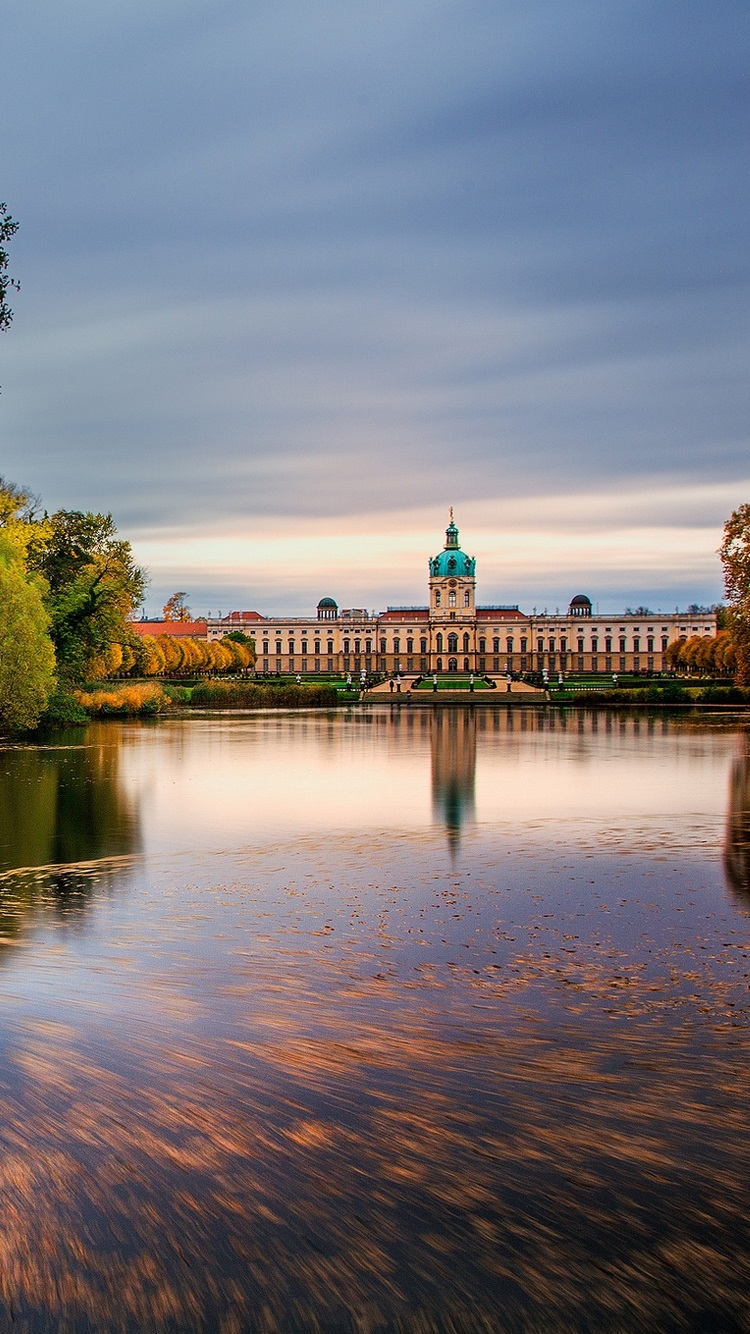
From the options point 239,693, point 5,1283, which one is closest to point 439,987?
point 5,1283

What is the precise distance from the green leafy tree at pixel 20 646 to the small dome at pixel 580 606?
489 ft

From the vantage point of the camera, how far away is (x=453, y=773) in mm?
31281

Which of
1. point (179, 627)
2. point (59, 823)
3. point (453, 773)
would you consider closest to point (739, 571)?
point (453, 773)

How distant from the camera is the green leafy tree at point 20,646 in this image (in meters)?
36.4

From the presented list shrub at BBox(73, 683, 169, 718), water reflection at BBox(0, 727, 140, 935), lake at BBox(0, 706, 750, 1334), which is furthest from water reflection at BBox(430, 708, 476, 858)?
shrub at BBox(73, 683, 169, 718)

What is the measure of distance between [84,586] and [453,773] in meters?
26.5

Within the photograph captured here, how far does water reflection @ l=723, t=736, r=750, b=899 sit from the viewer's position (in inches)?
626

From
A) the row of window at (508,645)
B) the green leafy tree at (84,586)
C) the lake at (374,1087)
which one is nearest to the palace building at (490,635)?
the row of window at (508,645)

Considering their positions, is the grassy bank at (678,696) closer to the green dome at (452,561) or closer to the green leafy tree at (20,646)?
the green leafy tree at (20,646)

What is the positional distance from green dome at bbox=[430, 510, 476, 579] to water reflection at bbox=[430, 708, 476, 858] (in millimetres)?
115755

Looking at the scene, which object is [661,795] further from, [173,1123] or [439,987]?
[173,1123]

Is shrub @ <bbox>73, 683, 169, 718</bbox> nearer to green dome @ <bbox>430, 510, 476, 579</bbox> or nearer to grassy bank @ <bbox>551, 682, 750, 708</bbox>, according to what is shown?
grassy bank @ <bbox>551, 682, 750, 708</bbox>

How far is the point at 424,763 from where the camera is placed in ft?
112

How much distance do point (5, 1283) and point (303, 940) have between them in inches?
262
